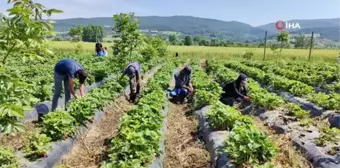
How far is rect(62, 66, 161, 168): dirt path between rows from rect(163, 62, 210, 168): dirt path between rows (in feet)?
3.87

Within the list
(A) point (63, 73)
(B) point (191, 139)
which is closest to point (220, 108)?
(B) point (191, 139)

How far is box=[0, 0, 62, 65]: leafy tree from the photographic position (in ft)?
9.60

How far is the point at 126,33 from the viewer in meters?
15.4

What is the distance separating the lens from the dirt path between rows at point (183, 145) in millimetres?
6398

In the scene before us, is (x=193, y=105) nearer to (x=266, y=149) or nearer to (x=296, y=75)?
(x=266, y=149)

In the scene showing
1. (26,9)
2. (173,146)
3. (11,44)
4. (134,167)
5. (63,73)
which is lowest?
(173,146)

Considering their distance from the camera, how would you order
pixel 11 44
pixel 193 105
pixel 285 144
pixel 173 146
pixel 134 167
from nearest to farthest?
pixel 11 44 → pixel 134 167 → pixel 285 144 → pixel 173 146 → pixel 193 105

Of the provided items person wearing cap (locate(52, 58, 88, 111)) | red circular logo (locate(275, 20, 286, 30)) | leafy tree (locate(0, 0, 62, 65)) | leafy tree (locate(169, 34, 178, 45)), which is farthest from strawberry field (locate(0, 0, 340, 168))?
leafy tree (locate(169, 34, 178, 45))

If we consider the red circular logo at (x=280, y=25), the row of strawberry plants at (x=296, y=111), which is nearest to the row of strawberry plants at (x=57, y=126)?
the row of strawberry plants at (x=296, y=111)

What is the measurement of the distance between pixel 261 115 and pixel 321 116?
57.5 inches

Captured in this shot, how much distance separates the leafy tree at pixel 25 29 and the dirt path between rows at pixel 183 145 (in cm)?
373

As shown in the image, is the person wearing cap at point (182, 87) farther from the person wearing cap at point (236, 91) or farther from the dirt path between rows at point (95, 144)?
the dirt path between rows at point (95, 144)

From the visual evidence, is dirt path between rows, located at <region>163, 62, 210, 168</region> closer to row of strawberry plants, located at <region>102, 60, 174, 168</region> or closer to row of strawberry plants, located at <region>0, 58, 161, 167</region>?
row of strawberry plants, located at <region>102, 60, 174, 168</region>

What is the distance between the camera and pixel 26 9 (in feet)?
9.33
